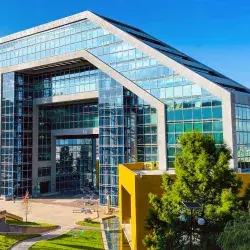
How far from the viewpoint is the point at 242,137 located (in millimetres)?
37750

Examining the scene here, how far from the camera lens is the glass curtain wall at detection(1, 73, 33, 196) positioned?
5753 centimetres

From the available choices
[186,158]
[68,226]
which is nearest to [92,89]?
[68,226]

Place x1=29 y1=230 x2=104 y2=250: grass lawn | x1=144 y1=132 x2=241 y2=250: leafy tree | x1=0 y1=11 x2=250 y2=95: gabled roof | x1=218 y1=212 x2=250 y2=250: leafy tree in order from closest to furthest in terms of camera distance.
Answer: x1=218 y1=212 x2=250 y2=250: leafy tree, x1=144 y1=132 x2=241 y2=250: leafy tree, x1=29 y1=230 x2=104 y2=250: grass lawn, x1=0 y1=11 x2=250 y2=95: gabled roof

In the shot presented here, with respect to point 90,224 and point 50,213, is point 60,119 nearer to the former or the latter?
point 50,213

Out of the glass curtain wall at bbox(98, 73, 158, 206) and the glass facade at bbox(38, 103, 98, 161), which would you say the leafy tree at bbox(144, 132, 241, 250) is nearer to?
the glass curtain wall at bbox(98, 73, 158, 206)

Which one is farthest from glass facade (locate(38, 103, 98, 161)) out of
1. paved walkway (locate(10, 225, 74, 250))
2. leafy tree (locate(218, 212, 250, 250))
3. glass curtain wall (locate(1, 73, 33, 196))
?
leafy tree (locate(218, 212, 250, 250))

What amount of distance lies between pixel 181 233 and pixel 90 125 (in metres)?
40.4

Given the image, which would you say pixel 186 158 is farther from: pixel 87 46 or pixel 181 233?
pixel 87 46

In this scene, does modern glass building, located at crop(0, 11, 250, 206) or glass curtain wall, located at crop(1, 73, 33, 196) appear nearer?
modern glass building, located at crop(0, 11, 250, 206)

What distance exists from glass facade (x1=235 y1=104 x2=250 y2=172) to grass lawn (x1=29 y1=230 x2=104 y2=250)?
16373 mm

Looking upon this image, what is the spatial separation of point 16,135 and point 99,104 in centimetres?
1663

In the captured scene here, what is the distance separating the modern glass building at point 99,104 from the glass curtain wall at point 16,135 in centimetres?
16

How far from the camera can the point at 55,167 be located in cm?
6425

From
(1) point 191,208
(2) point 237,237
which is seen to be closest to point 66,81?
(1) point 191,208
